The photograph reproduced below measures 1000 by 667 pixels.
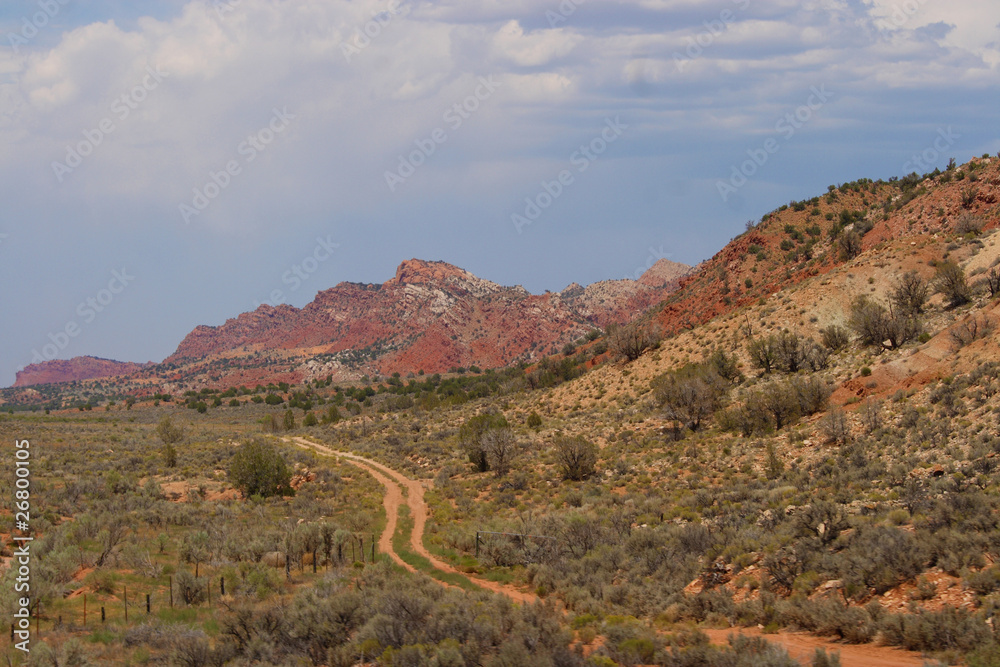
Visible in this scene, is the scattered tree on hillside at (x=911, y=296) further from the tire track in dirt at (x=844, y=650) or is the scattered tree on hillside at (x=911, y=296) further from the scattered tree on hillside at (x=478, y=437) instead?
the tire track in dirt at (x=844, y=650)

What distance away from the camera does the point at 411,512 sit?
88.0 ft

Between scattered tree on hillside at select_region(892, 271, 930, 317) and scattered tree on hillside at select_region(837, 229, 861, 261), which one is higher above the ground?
scattered tree on hillside at select_region(837, 229, 861, 261)

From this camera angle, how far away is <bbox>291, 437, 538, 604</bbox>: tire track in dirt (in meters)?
17.4

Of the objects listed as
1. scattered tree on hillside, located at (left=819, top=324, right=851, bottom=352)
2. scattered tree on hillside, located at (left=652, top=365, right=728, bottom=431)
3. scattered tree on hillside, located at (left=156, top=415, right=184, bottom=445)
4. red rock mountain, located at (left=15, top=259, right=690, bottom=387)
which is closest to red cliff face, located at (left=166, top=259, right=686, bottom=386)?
red rock mountain, located at (left=15, top=259, right=690, bottom=387)

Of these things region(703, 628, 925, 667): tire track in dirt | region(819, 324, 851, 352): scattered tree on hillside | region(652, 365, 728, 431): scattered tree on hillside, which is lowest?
region(703, 628, 925, 667): tire track in dirt

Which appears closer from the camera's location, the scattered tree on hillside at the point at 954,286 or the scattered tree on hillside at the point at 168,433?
the scattered tree on hillside at the point at 954,286

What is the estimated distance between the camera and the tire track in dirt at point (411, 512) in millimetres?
17375

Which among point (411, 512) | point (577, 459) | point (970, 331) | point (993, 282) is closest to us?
point (970, 331)

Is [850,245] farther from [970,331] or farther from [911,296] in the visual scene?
[970,331]

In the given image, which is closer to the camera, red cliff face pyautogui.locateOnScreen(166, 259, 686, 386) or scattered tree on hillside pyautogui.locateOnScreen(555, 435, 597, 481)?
scattered tree on hillside pyautogui.locateOnScreen(555, 435, 597, 481)

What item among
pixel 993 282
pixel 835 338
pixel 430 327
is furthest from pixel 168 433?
pixel 430 327

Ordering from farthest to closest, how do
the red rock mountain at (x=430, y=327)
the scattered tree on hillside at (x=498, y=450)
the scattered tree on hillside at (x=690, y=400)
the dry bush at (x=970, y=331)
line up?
the red rock mountain at (x=430, y=327), the scattered tree on hillside at (x=498, y=450), the scattered tree on hillside at (x=690, y=400), the dry bush at (x=970, y=331)

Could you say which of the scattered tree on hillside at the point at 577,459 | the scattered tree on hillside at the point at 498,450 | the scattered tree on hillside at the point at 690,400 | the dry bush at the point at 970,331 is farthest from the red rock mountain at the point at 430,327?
the dry bush at the point at 970,331

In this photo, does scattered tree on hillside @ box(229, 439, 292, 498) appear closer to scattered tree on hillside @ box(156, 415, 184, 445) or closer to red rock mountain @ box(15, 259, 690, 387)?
scattered tree on hillside @ box(156, 415, 184, 445)
